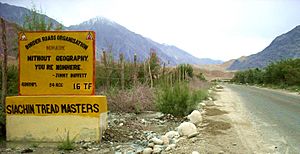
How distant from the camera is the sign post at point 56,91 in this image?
9445 millimetres

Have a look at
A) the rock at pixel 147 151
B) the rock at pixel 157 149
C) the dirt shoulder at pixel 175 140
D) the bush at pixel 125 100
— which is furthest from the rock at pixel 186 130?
the bush at pixel 125 100

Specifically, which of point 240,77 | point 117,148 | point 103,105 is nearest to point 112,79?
point 103,105

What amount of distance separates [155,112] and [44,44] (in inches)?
259

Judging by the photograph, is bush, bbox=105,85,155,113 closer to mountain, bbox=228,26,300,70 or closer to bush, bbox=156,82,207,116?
bush, bbox=156,82,207,116

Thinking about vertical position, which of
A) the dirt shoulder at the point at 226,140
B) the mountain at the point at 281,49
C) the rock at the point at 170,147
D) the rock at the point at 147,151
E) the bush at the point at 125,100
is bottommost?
the rock at the point at 147,151

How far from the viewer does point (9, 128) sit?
31.3 feet

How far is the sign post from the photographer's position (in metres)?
9.45

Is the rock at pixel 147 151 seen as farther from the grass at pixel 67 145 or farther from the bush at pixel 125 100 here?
the bush at pixel 125 100

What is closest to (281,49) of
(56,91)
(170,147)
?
(56,91)

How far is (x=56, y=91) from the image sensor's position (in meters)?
9.79

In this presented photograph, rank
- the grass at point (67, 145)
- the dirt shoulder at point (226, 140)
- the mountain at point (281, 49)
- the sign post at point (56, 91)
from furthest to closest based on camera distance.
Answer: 1. the mountain at point (281, 49)
2. the sign post at point (56, 91)
3. the grass at point (67, 145)
4. the dirt shoulder at point (226, 140)

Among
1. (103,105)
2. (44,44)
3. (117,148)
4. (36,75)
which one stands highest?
(44,44)

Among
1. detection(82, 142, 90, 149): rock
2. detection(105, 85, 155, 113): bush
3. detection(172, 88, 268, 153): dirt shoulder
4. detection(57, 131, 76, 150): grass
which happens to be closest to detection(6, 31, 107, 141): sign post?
detection(82, 142, 90, 149): rock

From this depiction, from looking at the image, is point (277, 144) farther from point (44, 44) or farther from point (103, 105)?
point (44, 44)
